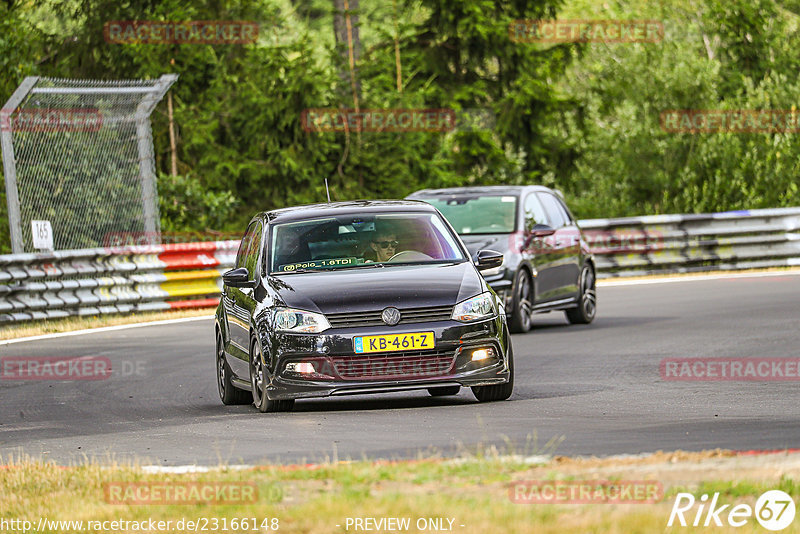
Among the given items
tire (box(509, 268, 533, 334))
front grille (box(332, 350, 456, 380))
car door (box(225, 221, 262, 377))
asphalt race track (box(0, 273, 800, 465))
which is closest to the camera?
asphalt race track (box(0, 273, 800, 465))

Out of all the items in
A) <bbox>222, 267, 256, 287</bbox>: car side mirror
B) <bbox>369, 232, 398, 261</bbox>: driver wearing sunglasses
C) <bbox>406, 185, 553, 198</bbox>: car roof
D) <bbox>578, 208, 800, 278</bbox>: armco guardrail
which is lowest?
<bbox>578, 208, 800, 278</bbox>: armco guardrail

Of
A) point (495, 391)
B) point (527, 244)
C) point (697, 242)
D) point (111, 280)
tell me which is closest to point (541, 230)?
point (527, 244)

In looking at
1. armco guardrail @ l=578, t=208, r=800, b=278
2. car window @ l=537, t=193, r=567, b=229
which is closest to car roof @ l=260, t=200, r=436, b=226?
car window @ l=537, t=193, r=567, b=229

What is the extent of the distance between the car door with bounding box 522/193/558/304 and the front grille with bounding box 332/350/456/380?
7389mm

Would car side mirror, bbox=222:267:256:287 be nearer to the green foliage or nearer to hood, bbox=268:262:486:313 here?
hood, bbox=268:262:486:313

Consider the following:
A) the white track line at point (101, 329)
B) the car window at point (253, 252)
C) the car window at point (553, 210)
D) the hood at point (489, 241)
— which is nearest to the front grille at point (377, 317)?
the car window at point (253, 252)

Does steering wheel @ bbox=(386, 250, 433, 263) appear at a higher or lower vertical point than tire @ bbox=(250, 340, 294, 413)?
higher

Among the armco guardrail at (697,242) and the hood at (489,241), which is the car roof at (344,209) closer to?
the hood at (489,241)

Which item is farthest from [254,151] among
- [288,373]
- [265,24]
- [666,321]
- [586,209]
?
[288,373]

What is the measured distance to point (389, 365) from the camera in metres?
10.6

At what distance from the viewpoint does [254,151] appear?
3156 cm

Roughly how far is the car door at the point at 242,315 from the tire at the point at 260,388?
0.19 m

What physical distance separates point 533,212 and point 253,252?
6838 mm

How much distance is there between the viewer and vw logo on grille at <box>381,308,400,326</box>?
35.0ft
